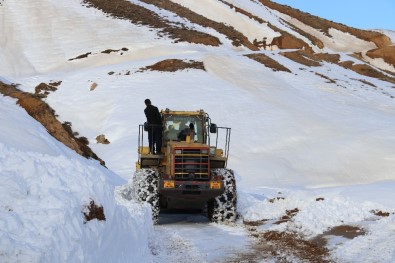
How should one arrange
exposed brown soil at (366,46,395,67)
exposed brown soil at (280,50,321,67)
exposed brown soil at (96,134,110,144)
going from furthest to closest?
exposed brown soil at (366,46,395,67) < exposed brown soil at (280,50,321,67) < exposed brown soil at (96,134,110,144)

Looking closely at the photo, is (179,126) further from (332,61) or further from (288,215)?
(332,61)

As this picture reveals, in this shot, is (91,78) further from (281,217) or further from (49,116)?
(281,217)

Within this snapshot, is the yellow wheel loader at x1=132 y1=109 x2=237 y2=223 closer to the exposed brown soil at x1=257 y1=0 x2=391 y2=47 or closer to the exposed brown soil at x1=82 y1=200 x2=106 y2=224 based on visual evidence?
the exposed brown soil at x1=82 y1=200 x2=106 y2=224

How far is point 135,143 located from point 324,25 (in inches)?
2779

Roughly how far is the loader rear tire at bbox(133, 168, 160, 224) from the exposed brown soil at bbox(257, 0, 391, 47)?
78.6 m

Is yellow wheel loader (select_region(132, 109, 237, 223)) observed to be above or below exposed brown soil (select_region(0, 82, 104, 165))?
above

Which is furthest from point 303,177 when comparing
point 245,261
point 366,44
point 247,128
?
point 366,44

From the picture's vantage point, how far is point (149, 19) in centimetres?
6000

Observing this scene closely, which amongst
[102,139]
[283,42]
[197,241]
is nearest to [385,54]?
[283,42]

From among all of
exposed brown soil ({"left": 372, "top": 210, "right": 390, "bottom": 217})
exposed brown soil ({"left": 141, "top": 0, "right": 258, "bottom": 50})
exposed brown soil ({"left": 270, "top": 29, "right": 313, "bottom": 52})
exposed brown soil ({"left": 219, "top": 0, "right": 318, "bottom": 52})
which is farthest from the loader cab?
exposed brown soil ({"left": 270, "top": 29, "right": 313, "bottom": 52})

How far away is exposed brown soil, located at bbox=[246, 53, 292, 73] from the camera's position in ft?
150

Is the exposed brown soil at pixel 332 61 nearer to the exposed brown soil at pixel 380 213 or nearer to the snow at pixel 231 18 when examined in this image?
the snow at pixel 231 18

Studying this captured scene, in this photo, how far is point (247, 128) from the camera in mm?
30188

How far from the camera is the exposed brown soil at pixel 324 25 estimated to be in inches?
3494
